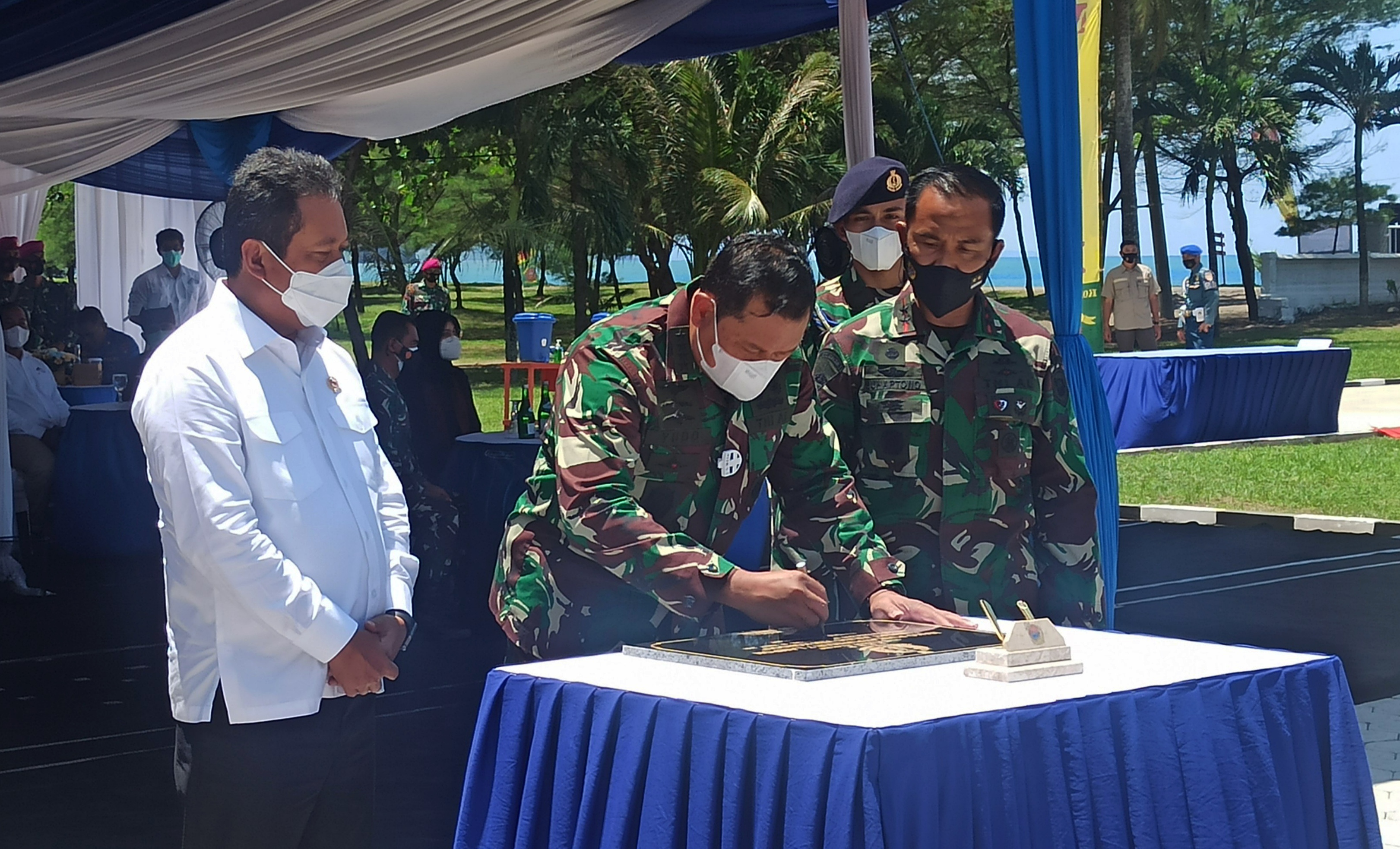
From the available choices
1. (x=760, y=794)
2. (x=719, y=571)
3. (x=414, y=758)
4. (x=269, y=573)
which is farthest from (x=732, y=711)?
(x=414, y=758)

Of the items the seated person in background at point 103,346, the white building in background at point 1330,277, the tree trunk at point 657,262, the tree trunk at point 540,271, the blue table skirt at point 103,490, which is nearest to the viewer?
the blue table skirt at point 103,490

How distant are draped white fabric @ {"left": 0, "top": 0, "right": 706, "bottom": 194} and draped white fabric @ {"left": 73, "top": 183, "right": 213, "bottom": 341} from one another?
8.90 feet

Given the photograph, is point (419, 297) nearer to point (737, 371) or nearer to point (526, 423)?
point (526, 423)

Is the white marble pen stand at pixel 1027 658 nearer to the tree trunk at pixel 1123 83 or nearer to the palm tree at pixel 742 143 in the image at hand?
the palm tree at pixel 742 143

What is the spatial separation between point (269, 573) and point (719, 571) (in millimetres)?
706

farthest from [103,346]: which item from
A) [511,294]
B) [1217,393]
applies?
[511,294]

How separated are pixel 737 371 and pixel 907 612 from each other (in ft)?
1.67

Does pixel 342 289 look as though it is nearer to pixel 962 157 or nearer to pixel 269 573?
pixel 269 573

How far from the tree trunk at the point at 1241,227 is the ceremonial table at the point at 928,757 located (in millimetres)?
33513

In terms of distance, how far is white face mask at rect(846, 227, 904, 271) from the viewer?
3.86 meters

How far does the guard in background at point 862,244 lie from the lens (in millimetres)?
3873

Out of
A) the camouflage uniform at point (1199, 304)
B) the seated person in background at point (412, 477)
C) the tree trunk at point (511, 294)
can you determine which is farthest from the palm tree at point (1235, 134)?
the seated person in background at point (412, 477)

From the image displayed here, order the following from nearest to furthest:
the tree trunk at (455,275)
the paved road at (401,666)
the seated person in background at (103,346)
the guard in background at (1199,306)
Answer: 1. the paved road at (401,666)
2. the seated person in background at (103,346)
3. the guard in background at (1199,306)
4. the tree trunk at (455,275)

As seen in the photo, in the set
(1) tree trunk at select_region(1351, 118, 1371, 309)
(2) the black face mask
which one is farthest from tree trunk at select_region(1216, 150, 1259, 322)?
(2) the black face mask
